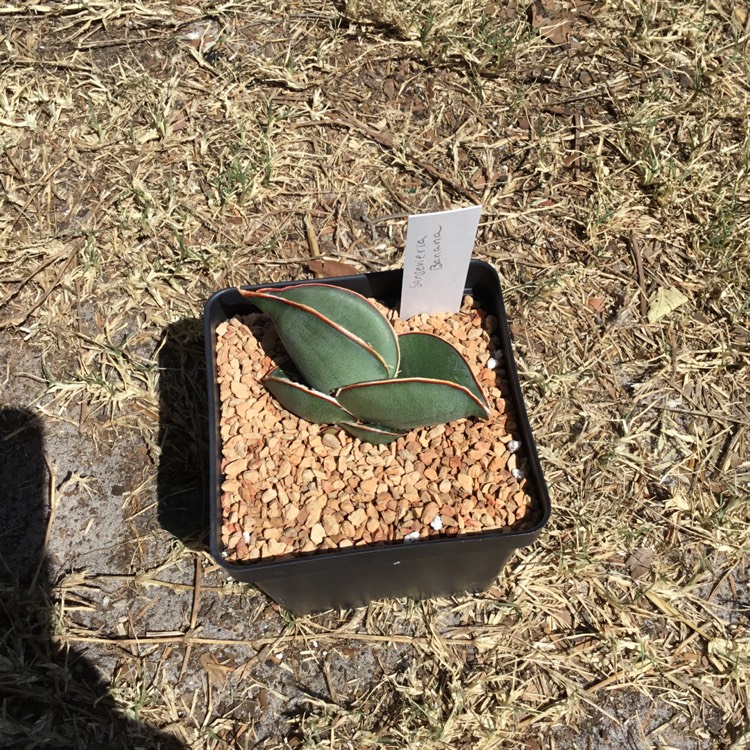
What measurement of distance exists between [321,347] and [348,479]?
25cm

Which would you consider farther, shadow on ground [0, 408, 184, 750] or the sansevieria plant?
shadow on ground [0, 408, 184, 750]

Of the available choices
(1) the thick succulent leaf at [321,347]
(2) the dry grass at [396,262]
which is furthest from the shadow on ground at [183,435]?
(1) the thick succulent leaf at [321,347]

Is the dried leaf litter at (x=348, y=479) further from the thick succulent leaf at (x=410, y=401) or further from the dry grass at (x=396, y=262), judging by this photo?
the dry grass at (x=396, y=262)

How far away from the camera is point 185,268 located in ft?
5.43

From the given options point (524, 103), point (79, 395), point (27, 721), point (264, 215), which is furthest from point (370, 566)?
point (524, 103)

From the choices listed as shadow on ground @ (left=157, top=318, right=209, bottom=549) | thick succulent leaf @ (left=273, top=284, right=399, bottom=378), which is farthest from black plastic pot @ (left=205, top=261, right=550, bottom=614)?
shadow on ground @ (left=157, top=318, right=209, bottom=549)

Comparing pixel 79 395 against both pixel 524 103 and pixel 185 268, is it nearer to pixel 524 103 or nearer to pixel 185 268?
pixel 185 268

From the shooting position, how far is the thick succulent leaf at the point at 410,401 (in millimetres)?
978

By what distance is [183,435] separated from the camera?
4.91 feet

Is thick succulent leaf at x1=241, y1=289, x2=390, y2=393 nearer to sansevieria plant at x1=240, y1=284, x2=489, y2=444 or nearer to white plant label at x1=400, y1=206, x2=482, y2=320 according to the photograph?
sansevieria plant at x1=240, y1=284, x2=489, y2=444

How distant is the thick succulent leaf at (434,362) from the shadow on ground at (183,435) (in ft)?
1.93

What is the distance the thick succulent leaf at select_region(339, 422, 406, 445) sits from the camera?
1.09 m

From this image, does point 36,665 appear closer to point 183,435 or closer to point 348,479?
point 183,435

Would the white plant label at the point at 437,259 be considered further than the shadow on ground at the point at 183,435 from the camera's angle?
No
